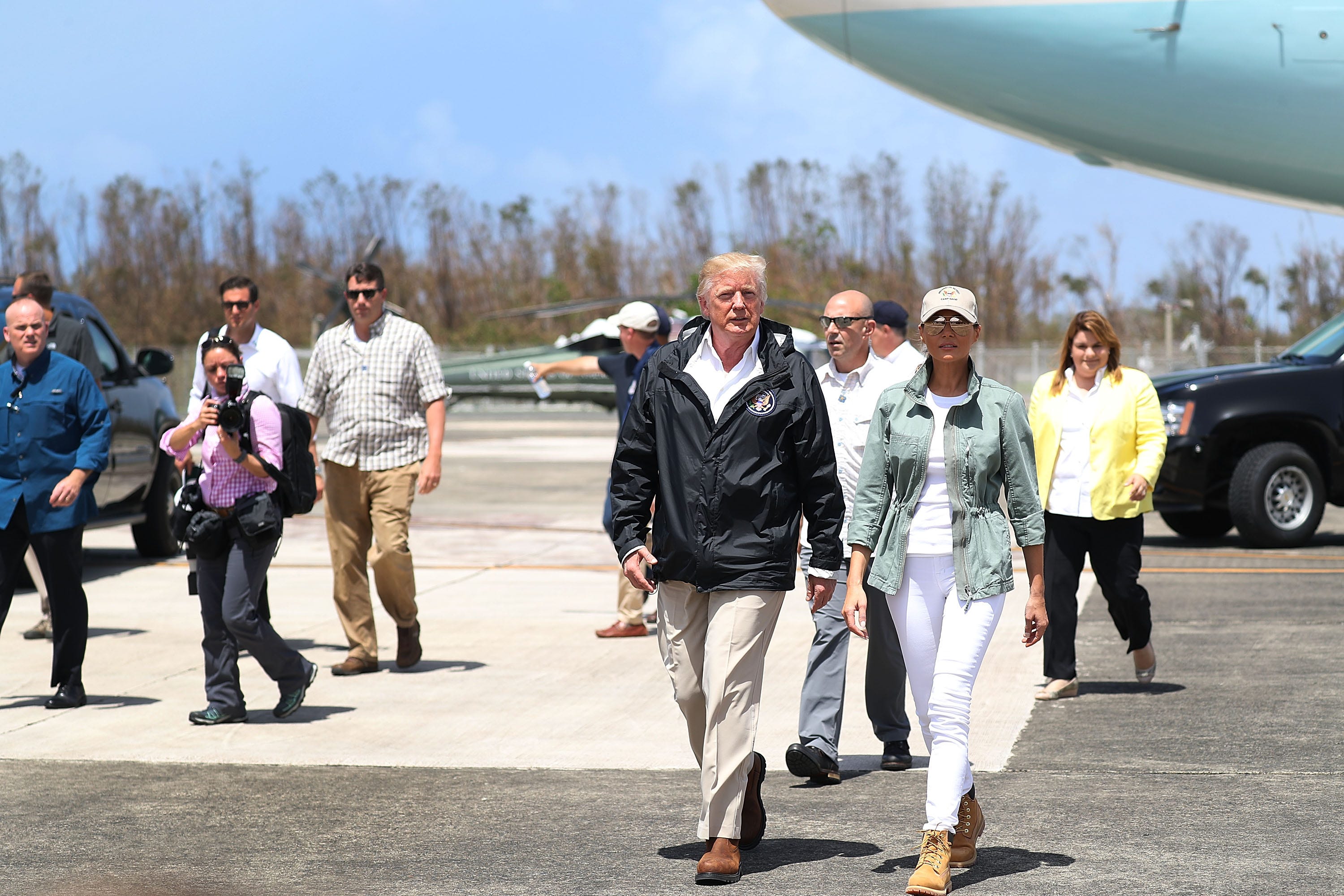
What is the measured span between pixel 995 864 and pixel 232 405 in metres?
3.63

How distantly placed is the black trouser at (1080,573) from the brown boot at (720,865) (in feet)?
10.2

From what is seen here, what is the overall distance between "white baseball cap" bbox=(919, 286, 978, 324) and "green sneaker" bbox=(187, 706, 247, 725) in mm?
3708

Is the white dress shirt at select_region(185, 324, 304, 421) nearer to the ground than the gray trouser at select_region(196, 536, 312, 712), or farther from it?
farther from it

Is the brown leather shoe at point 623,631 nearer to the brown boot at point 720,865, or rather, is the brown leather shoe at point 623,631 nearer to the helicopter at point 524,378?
the brown boot at point 720,865

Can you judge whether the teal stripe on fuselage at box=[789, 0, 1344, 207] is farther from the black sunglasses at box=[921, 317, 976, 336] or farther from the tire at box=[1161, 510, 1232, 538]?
the black sunglasses at box=[921, 317, 976, 336]

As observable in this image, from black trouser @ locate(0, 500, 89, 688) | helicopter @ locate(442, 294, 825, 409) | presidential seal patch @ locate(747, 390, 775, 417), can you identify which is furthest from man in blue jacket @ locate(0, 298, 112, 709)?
helicopter @ locate(442, 294, 825, 409)

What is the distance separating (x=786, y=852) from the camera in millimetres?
4938

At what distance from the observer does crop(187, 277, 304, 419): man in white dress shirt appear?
26.5ft

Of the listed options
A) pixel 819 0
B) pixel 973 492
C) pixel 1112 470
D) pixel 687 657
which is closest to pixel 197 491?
pixel 687 657

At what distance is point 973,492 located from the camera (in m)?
4.66

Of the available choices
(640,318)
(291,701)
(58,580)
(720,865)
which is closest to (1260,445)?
(640,318)

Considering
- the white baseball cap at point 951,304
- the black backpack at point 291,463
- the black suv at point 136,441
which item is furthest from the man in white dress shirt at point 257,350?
the white baseball cap at point 951,304

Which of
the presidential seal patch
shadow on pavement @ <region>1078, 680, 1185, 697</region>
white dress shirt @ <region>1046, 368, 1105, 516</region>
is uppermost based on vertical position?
the presidential seal patch

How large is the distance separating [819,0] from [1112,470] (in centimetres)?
403
